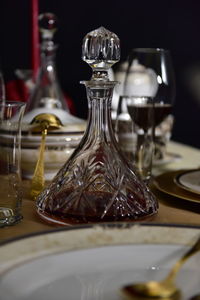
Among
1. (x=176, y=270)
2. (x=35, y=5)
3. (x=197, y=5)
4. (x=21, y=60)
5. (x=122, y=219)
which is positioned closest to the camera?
(x=176, y=270)

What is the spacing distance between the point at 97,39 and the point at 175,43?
1.73 m

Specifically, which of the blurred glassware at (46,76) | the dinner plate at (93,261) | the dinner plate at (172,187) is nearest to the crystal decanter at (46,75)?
the blurred glassware at (46,76)

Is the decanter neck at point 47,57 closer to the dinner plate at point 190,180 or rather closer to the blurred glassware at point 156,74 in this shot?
the blurred glassware at point 156,74

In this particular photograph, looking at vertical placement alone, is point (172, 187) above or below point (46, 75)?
below

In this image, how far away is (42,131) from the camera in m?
0.90

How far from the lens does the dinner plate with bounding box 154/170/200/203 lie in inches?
31.8

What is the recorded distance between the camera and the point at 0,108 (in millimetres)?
708

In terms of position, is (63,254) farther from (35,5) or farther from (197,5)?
(197,5)

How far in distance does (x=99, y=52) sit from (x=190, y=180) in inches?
10.2

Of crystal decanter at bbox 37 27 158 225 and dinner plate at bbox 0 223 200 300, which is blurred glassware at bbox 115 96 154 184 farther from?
dinner plate at bbox 0 223 200 300

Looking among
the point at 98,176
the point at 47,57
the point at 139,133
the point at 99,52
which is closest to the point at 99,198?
the point at 98,176

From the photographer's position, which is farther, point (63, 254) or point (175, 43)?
point (175, 43)

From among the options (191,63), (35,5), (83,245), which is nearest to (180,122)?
(191,63)

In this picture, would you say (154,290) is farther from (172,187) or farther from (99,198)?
(172,187)
